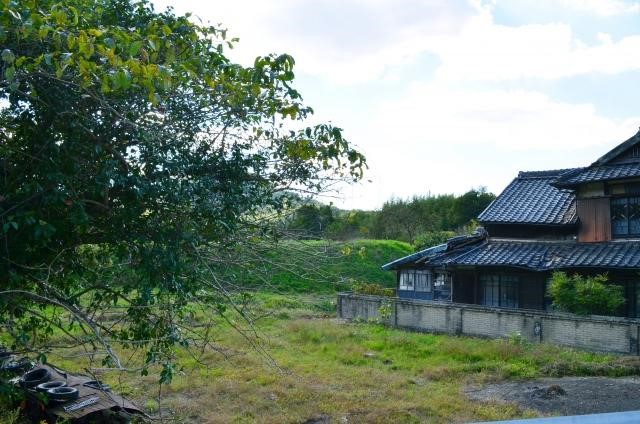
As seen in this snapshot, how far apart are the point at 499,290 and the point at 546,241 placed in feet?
6.63

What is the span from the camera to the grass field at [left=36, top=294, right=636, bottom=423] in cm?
893

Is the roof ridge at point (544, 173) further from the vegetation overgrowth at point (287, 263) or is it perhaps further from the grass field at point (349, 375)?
the vegetation overgrowth at point (287, 263)

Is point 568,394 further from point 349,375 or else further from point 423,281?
point 423,281

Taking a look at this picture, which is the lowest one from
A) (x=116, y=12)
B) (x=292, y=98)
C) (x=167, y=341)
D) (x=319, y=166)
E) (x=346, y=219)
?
(x=167, y=341)

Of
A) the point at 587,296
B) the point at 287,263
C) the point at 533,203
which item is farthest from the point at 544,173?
the point at 287,263

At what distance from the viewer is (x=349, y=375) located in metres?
11.4

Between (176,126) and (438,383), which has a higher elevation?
(176,126)

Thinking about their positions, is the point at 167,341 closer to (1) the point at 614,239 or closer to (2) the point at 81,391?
(2) the point at 81,391

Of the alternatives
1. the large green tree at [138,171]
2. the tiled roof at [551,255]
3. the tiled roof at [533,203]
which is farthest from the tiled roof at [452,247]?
the large green tree at [138,171]

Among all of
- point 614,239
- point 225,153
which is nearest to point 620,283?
point 614,239

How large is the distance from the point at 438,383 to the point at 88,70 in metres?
9.03

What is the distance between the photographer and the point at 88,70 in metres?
3.63

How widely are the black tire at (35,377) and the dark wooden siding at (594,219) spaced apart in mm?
14244

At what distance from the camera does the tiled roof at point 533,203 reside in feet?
58.6
